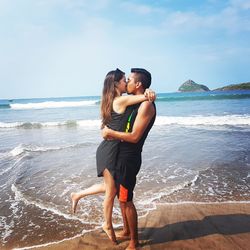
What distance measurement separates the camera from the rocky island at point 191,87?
12688 cm

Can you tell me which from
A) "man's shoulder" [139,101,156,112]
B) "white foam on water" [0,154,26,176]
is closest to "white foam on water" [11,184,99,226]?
"white foam on water" [0,154,26,176]

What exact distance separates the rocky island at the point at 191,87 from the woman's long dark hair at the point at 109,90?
12601 cm

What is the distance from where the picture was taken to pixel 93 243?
153 inches

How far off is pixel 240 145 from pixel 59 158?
583cm

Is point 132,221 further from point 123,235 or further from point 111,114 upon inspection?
point 111,114

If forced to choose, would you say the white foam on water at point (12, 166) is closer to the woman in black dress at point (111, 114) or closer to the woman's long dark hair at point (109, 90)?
the woman in black dress at point (111, 114)

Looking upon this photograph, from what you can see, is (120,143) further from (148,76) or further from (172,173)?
(172,173)

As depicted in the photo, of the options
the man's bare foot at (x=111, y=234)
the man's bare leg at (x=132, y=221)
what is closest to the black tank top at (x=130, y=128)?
the man's bare leg at (x=132, y=221)

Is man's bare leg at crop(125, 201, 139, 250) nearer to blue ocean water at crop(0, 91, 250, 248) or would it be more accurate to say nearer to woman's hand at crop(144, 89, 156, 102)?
blue ocean water at crop(0, 91, 250, 248)

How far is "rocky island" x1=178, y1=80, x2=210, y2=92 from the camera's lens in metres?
127

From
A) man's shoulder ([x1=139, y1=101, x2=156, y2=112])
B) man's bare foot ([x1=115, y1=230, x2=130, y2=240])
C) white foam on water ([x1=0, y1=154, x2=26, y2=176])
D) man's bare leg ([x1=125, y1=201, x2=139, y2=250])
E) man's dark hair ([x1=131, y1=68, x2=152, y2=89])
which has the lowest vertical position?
white foam on water ([x1=0, y1=154, x2=26, y2=176])

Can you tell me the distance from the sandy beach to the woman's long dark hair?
161cm

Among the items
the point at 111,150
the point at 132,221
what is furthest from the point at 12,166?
the point at 132,221

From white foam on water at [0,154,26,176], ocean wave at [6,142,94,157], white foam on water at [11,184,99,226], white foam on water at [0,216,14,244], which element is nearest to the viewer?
white foam on water at [0,216,14,244]
